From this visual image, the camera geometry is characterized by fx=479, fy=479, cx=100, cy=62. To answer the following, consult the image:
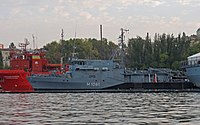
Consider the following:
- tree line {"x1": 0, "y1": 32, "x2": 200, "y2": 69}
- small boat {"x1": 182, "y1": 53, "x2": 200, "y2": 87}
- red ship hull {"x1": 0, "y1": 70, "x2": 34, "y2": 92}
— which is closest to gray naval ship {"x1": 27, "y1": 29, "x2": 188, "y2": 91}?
red ship hull {"x1": 0, "y1": 70, "x2": 34, "y2": 92}

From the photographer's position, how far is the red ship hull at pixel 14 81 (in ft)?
236

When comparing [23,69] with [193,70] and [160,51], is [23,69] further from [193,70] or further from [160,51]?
[160,51]

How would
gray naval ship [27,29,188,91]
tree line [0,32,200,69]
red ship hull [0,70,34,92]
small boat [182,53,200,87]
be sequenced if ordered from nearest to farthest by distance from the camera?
red ship hull [0,70,34,92]
gray naval ship [27,29,188,91]
small boat [182,53,200,87]
tree line [0,32,200,69]

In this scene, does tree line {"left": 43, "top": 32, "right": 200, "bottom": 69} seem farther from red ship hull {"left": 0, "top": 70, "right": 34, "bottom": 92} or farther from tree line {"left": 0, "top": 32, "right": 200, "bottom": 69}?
red ship hull {"left": 0, "top": 70, "right": 34, "bottom": 92}

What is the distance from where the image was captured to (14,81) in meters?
72.6

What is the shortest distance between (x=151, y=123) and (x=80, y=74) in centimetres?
5440

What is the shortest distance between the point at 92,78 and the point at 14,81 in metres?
12.3

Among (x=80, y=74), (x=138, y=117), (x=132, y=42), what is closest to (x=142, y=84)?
(x=80, y=74)

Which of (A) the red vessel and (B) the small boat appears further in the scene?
(B) the small boat

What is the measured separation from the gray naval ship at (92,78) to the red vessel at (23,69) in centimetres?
203

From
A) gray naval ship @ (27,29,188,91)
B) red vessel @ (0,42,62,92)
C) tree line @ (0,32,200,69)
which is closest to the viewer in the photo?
red vessel @ (0,42,62,92)

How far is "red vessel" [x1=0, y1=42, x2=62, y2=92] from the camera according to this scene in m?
72.4

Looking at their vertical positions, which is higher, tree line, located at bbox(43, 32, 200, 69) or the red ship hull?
tree line, located at bbox(43, 32, 200, 69)

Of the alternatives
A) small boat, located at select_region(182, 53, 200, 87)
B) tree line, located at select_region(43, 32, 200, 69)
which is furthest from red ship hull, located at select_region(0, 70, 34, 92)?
tree line, located at select_region(43, 32, 200, 69)
